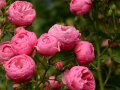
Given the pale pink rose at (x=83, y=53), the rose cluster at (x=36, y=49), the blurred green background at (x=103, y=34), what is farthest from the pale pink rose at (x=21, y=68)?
the blurred green background at (x=103, y=34)

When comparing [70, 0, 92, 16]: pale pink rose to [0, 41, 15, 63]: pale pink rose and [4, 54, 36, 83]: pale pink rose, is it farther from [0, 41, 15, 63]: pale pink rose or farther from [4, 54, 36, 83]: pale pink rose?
[4, 54, 36, 83]: pale pink rose

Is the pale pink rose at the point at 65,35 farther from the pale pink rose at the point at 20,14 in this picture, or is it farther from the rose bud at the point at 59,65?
the pale pink rose at the point at 20,14

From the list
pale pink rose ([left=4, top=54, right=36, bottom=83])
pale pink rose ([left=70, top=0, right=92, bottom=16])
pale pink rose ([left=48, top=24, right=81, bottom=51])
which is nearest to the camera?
pale pink rose ([left=4, top=54, right=36, bottom=83])

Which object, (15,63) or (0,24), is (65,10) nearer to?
(0,24)

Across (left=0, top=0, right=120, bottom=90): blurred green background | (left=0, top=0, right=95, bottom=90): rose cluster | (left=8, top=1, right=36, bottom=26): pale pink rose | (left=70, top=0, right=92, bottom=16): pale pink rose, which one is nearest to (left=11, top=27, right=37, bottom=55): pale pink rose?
(left=0, top=0, right=95, bottom=90): rose cluster

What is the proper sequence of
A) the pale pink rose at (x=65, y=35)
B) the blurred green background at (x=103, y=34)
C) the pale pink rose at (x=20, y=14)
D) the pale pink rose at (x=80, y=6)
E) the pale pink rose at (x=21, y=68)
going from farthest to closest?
the blurred green background at (x=103, y=34), the pale pink rose at (x=80, y=6), the pale pink rose at (x=20, y=14), the pale pink rose at (x=65, y=35), the pale pink rose at (x=21, y=68)

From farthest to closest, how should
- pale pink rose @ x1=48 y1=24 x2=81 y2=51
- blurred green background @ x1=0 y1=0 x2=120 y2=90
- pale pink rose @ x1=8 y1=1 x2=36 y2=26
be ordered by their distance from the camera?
blurred green background @ x1=0 y1=0 x2=120 y2=90 → pale pink rose @ x1=8 y1=1 x2=36 y2=26 → pale pink rose @ x1=48 y1=24 x2=81 y2=51
